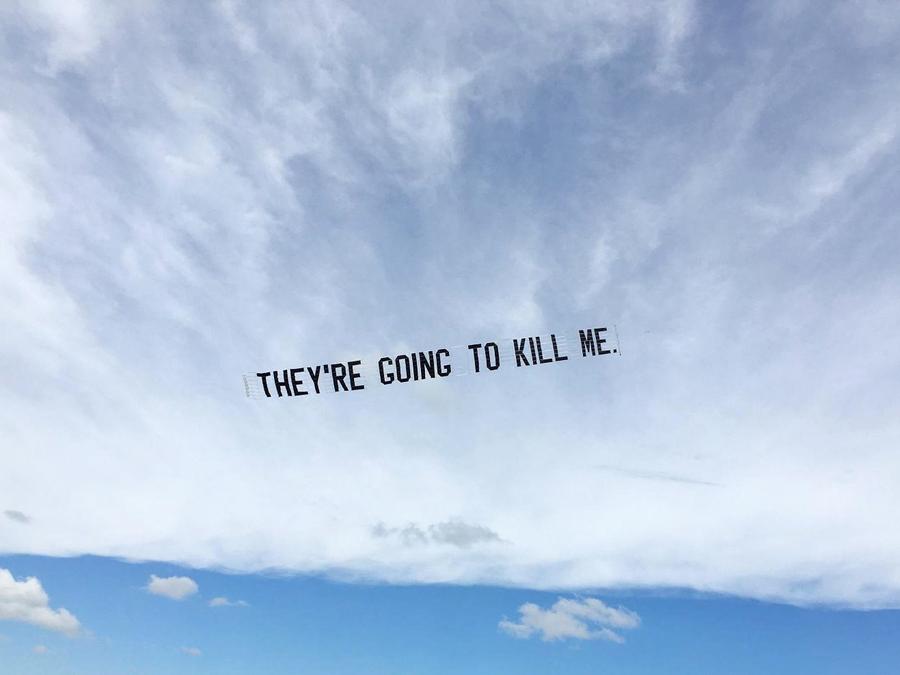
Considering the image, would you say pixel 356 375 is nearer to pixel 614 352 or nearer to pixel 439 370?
pixel 439 370

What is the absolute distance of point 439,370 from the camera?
2721 inches

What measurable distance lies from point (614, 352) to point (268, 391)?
1403 inches

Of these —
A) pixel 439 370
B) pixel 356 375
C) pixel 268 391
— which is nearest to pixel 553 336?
pixel 439 370

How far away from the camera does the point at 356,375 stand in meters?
70.7

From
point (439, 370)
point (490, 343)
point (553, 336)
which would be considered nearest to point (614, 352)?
point (553, 336)

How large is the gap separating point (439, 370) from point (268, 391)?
18025mm

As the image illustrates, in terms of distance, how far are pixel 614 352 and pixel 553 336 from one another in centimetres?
626

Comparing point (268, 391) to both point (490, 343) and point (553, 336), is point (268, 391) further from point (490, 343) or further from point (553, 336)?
point (553, 336)

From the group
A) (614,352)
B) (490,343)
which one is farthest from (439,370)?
(614,352)

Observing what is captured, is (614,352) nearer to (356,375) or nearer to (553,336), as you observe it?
(553,336)

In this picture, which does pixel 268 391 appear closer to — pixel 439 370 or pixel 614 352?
pixel 439 370

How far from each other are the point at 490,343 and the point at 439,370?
5.87m

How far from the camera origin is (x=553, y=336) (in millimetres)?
67938

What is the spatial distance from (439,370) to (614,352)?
17624 millimetres
